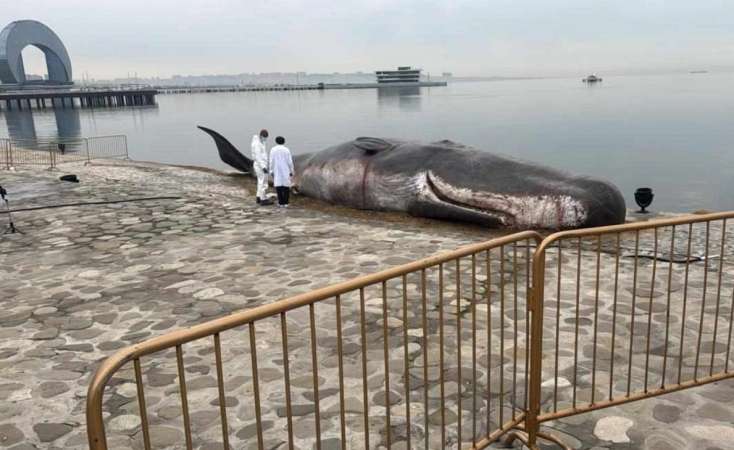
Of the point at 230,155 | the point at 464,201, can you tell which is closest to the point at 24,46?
the point at 230,155

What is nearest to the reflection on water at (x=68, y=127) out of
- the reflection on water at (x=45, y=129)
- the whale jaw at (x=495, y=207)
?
the reflection on water at (x=45, y=129)

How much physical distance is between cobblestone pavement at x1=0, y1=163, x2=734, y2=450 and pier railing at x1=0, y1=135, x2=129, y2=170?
15.2 m

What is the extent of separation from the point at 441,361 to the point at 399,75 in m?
194

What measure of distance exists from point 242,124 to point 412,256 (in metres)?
66.3

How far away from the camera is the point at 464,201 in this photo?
459 inches

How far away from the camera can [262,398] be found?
4.86 m

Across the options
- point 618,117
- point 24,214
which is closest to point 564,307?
point 24,214

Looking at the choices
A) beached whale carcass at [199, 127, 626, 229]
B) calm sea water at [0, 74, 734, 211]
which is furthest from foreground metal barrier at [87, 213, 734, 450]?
calm sea water at [0, 74, 734, 211]

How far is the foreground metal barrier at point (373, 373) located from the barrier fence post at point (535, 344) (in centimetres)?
12

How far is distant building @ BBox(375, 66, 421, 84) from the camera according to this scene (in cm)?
18900

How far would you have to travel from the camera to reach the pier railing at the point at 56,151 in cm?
2525

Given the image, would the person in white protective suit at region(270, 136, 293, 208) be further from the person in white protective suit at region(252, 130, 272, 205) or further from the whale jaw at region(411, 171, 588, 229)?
the whale jaw at region(411, 171, 588, 229)

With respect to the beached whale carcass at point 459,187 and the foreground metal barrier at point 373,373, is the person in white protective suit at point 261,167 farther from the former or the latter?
the foreground metal barrier at point 373,373

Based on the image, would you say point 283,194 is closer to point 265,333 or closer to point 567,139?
point 265,333
